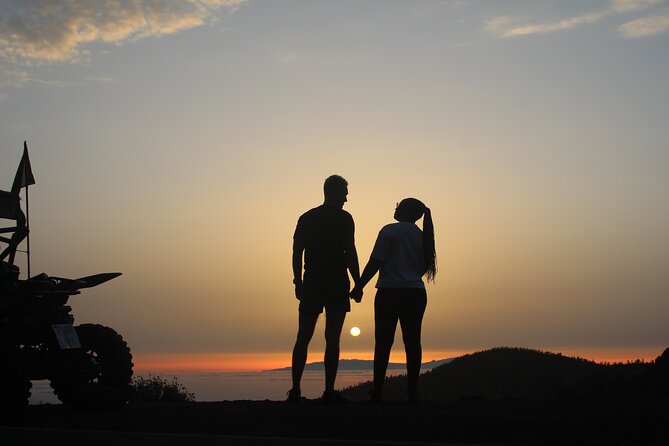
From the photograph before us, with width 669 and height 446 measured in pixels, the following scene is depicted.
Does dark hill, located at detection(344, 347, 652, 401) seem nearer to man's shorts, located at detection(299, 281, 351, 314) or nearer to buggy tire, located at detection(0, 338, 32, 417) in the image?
man's shorts, located at detection(299, 281, 351, 314)

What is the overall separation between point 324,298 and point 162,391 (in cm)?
642

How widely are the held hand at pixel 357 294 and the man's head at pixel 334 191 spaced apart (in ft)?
3.10

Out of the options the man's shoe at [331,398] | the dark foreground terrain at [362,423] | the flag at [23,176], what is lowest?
the dark foreground terrain at [362,423]

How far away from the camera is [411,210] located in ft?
33.0

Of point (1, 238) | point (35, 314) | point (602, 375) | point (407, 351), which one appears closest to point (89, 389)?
point (35, 314)

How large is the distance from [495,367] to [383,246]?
10.2 meters

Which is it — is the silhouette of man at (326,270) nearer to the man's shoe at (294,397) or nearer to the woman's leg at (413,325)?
the man's shoe at (294,397)

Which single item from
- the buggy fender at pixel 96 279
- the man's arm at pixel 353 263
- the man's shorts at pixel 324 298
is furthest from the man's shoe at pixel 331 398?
the buggy fender at pixel 96 279

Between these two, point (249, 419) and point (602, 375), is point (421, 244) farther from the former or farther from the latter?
point (602, 375)

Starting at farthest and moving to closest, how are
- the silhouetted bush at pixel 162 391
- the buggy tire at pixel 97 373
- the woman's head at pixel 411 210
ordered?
the silhouetted bush at pixel 162 391 → the woman's head at pixel 411 210 → the buggy tire at pixel 97 373

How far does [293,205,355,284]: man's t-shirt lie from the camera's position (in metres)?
9.46

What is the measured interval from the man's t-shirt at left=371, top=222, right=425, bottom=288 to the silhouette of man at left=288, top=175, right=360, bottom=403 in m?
0.29

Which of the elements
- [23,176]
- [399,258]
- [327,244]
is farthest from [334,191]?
[23,176]

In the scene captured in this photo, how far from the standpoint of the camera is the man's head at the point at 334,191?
380 inches
